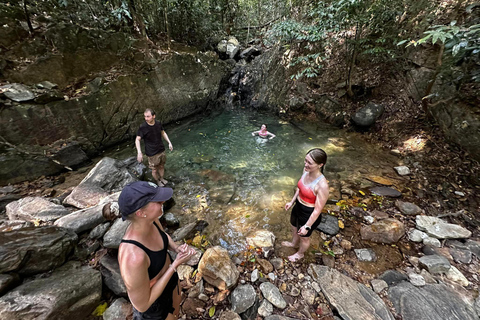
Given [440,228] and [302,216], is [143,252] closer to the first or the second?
[302,216]

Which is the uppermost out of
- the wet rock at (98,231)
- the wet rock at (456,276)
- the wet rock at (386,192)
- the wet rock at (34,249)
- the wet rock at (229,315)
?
the wet rock at (34,249)

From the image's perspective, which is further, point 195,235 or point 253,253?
point 195,235

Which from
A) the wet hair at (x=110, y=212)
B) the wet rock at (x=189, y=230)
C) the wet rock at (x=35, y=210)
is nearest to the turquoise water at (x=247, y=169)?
the wet rock at (x=189, y=230)

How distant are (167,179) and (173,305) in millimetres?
4123

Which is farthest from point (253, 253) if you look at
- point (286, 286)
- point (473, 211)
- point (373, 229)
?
point (473, 211)

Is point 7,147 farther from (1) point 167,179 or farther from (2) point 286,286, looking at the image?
(2) point 286,286

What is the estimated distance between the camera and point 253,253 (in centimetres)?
332

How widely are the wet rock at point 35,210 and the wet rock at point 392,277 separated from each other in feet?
18.6

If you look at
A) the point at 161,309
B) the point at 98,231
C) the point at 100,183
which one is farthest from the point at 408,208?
the point at 100,183

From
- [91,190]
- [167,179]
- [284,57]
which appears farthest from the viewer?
[284,57]

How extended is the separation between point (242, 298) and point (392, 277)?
7.41 ft

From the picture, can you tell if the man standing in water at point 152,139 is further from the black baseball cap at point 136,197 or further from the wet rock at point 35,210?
the black baseball cap at point 136,197

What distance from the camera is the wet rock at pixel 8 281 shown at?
2024mm

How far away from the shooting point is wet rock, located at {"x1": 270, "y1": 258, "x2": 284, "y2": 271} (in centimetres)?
303
